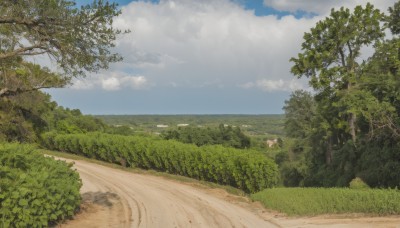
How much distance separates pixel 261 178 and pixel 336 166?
1570 cm

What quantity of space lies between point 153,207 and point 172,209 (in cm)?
76

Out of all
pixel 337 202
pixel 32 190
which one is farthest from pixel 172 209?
pixel 32 190

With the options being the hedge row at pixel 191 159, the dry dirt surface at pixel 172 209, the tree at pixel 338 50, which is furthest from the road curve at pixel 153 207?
the tree at pixel 338 50

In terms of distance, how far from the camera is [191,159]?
21.9m

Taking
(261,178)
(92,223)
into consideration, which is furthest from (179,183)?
(92,223)

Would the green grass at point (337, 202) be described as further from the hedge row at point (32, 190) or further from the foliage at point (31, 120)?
the foliage at point (31, 120)

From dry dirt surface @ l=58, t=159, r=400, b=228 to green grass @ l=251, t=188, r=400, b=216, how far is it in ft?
1.56

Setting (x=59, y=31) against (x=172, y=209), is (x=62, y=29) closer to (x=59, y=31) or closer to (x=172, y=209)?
(x=59, y=31)

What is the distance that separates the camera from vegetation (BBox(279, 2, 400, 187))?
66.9ft

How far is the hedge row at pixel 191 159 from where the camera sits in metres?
18.8

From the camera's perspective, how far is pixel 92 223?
11.8 metres

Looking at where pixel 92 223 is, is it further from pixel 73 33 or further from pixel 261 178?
pixel 261 178

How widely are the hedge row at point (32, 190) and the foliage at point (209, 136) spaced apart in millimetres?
27352

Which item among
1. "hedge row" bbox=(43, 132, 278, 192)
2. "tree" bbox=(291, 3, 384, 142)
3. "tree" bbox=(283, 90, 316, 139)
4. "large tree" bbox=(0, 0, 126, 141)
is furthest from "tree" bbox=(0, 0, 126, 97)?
"tree" bbox=(283, 90, 316, 139)
